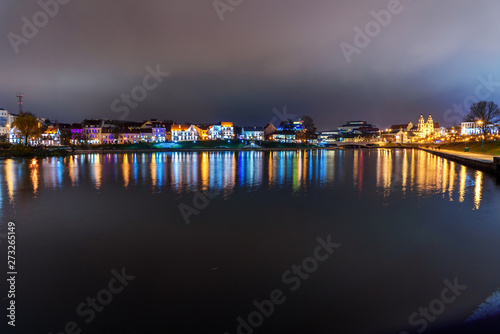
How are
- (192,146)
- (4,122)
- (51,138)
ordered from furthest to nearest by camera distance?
(51,138), (4,122), (192,146)

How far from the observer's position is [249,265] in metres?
7.49

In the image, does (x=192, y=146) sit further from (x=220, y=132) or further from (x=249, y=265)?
(x=249, y=265)

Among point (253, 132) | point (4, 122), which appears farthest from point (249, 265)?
point (253, 132)

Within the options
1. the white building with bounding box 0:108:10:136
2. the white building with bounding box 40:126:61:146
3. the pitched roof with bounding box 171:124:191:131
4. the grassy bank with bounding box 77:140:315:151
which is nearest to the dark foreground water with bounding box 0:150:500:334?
the grassy bank with bounding box 77:140:315:151

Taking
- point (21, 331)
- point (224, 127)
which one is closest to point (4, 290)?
point (21, 331)

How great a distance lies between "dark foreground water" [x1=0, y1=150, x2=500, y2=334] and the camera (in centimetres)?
540

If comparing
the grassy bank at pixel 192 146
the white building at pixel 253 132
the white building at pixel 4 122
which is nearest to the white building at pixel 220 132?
the white building at pixel 253 132

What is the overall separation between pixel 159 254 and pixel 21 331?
11.2ft

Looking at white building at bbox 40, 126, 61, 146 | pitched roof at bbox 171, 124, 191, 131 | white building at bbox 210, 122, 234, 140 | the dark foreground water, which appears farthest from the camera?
white building at bbox 210, 122, 234, 140

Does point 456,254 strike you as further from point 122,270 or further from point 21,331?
point 21,331

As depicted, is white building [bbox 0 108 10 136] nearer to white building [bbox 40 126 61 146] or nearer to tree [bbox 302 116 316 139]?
white building [bbox 40 126 61 146]

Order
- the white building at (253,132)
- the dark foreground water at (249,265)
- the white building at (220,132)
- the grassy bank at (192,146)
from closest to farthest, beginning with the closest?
the dark foreground water at (249,265) < the grassy bank at (192,146) < the white building at (220,132) < the white building at (253,132)

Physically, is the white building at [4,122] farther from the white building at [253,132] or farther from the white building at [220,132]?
the white building at [253,132]

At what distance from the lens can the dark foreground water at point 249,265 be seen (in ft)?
17.7
